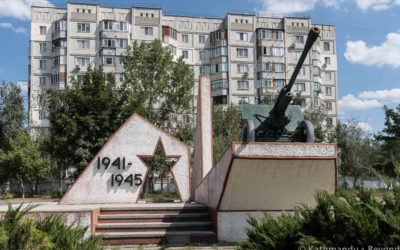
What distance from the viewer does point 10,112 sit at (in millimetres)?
41188

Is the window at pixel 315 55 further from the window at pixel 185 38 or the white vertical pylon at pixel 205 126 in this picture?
the white vertical pylon at pixel 205 126

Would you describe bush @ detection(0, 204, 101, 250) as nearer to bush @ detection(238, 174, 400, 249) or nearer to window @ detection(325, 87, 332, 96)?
bush @ detection(238, 174, 400, 249)

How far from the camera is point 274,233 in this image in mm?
4371

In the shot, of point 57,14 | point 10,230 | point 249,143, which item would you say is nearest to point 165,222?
point 249,143

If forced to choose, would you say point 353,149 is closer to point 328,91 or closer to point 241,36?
point 328,91

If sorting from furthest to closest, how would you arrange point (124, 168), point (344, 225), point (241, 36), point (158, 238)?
point (241, 36) < point (124, 168) < point (158, 238) < point (344, 225)

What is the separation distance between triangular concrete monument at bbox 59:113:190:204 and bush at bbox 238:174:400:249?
323 inches

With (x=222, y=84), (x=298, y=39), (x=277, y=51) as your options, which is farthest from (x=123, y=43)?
(x=298, y=39)

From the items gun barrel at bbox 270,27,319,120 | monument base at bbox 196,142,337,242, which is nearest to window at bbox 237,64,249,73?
gun barrel at bbox 270,27,319,120

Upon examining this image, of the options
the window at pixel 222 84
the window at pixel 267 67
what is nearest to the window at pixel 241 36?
the window at pixel 267 67

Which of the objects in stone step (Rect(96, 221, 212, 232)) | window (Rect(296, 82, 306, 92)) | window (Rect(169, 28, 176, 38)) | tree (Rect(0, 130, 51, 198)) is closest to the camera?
stone step (Rect(96, 221, 212, 232))

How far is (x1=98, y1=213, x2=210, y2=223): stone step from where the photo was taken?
9219mm

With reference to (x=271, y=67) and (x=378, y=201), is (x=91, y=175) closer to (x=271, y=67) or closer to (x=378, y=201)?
(x=378, y=201)

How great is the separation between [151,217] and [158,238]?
34.8 inches
